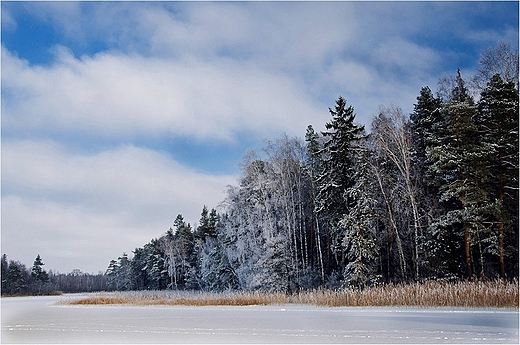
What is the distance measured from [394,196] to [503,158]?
482 cm

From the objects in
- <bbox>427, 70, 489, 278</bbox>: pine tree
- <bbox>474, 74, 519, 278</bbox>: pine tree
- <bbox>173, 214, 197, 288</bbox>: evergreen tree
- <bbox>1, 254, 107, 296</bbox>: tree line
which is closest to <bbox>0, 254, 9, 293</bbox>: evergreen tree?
<bbox>1, 254, 107, 296</bbox>: tree line

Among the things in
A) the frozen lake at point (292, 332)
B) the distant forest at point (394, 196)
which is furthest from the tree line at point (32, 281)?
the frozen lake at point (292, 332)

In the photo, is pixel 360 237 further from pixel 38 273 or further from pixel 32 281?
pixel 38 273

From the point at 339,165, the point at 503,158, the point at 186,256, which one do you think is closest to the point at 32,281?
the point at 186,256

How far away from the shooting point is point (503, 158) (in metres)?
18.0

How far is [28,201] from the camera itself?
1527 cm

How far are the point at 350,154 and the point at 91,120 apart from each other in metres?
11.9

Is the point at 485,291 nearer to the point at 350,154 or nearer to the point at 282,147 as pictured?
the point at 350,154

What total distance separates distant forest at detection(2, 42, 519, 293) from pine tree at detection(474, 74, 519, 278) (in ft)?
0.14

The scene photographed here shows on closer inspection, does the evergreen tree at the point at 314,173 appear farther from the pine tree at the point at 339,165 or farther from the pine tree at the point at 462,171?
the pine tree at the point at 462,171

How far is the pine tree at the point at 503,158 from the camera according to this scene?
56.2ft

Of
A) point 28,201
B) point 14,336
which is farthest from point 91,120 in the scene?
point 14,336

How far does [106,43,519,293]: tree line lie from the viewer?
17672 millimetres

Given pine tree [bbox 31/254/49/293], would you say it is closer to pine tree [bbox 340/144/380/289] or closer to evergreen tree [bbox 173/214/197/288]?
evergreen tree [bbox 173/214/197/288]
